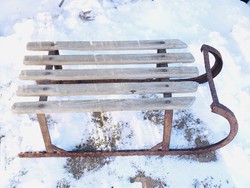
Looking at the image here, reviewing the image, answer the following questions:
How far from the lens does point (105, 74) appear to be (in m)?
2.50

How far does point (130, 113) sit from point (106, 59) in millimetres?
647

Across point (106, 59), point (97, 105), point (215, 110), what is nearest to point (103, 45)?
point (106, 59)

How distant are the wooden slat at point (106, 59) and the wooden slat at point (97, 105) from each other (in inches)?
16.6

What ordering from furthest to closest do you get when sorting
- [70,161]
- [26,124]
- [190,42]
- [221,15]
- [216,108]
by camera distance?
[221,15] < [190,42] < [26,124] < [70,161] < [216,108]

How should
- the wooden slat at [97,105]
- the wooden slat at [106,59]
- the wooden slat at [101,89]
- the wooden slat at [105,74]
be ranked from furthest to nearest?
1. the wooden slat at [106,59]
2. the wooden slat at [105,74]
3. the wooden slat at [101,89]
4. the wooden slat at [97,105]

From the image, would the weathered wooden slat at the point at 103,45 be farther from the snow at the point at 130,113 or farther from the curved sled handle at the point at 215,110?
the snow at the point at 130,113

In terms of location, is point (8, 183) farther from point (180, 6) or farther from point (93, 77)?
point (180, 6)

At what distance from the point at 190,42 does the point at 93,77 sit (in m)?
1.55

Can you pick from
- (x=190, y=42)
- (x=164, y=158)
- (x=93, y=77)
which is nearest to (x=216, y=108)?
(x=164, y=158)

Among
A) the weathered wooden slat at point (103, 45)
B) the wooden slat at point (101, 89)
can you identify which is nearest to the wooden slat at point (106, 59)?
the weathered wooden slat at point (103, 45)

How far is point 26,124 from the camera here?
2.88 meters

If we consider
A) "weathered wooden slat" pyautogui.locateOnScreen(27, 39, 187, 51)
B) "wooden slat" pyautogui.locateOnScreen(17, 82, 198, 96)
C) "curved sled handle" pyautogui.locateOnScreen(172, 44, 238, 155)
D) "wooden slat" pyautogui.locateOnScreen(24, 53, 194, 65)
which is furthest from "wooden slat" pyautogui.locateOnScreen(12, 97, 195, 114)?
"weathered wooden slat" pyautogui.locateOnScreen(27, 39, 187, 51)

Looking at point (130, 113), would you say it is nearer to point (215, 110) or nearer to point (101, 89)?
point (101, 89)

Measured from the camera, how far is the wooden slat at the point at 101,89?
92.8 inches
